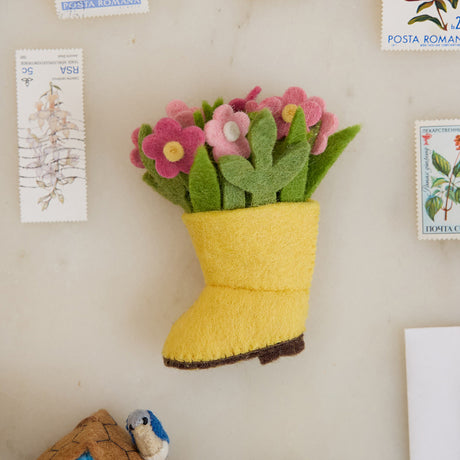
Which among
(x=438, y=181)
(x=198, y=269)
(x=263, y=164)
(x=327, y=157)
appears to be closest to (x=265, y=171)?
(x=263, y=164)

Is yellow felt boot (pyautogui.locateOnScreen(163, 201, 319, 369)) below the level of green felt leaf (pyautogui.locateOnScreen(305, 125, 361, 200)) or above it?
below

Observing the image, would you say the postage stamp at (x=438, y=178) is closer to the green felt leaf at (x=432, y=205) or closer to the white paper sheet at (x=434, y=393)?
the green felt leaf at (x=432, y=205)

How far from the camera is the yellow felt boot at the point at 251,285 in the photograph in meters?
0.64

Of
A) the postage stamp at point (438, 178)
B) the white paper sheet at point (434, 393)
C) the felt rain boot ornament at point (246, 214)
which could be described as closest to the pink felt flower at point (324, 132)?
the felt rain boot ornament at point (246, 214)

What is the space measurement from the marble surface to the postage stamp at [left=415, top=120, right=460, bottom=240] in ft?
0.06

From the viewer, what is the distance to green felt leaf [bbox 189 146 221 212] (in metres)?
0.61

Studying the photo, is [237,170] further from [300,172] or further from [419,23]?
[419,23]

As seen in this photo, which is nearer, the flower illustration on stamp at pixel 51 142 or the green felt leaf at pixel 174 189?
the green felt leaf at pixel 174 189

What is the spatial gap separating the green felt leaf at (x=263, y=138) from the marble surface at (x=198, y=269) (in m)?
0.21

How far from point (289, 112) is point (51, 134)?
16.7 inches

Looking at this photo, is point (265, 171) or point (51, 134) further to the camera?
point (51, 134)

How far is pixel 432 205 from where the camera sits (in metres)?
0.79

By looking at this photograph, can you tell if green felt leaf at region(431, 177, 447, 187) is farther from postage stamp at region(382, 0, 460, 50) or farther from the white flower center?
the white flower center

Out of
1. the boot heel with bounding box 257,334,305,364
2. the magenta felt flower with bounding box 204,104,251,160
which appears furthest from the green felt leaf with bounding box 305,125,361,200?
the boot heel with bounding box 257,334,305,364
